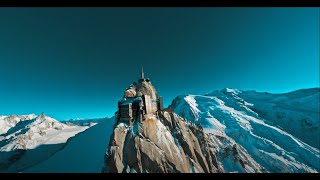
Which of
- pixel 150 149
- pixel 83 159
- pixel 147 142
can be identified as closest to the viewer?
pixel 150 149

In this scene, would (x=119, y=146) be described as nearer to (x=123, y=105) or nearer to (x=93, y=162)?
(x=123, y=105)

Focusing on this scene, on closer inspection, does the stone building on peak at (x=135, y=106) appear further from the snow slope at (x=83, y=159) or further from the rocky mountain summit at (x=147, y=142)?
the snow slope at (x=83, y=159)

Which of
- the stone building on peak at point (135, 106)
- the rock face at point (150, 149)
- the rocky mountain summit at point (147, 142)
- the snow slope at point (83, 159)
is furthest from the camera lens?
the snow slope at point (83, 159)

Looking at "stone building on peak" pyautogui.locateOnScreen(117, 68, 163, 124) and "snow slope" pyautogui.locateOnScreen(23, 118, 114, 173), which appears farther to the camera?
"snow slope" pyautogui.locateOnScreen(23, 118, 114, 173)

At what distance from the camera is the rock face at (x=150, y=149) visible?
55781mm

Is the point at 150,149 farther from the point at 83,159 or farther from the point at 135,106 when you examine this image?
the point at 83,159

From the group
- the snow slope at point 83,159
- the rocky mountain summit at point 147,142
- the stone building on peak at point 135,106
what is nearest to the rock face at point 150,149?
the rocky mountain summit at point 147,142

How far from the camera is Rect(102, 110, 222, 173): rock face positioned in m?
55.8

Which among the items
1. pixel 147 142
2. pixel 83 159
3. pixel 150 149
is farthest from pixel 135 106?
pixel 83 159

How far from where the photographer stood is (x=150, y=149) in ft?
193

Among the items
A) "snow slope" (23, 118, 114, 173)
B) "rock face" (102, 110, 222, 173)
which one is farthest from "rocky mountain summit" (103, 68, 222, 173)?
"snow slope" (23, 118, 114, 173)

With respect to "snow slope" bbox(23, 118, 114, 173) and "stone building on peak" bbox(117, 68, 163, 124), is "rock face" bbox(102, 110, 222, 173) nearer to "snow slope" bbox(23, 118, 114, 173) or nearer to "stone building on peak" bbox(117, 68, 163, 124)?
"stone building on peak" bbox(117, 68, 163, 124)
